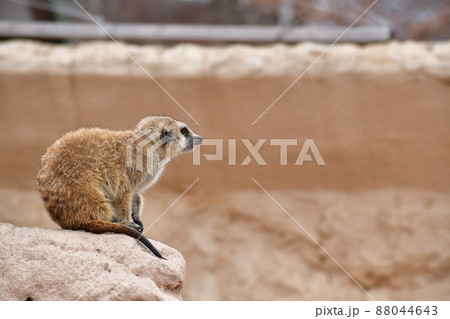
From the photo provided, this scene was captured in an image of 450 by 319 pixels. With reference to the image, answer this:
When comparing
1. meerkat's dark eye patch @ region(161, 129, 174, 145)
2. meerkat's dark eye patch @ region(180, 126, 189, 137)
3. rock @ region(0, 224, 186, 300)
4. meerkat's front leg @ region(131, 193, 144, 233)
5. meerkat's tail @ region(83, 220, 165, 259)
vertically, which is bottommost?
rock @ region(0, 224, 186, 300)

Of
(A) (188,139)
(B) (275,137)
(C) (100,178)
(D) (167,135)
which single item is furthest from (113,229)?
(B) (275,137)

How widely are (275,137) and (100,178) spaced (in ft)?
9.24

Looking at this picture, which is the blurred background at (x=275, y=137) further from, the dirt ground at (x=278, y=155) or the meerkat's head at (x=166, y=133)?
the meerkat's head at (x=166, y=133)

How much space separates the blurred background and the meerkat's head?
7.25 ft

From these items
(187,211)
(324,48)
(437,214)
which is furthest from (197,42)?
(437,214)

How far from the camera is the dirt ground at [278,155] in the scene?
5.12m

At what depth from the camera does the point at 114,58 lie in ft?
17.4

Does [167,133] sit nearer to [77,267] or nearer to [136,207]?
[136,207]

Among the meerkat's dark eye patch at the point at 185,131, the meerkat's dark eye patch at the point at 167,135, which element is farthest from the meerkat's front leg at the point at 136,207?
the meerkat's dark eye patch at the point at 185,131

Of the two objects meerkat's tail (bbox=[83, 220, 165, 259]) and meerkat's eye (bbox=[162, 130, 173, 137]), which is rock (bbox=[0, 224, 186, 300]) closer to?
meerkat's tail (bbox=[83, 220, 165, 259])

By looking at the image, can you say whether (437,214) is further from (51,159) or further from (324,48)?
A: (51,159)

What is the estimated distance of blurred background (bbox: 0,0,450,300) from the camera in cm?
512

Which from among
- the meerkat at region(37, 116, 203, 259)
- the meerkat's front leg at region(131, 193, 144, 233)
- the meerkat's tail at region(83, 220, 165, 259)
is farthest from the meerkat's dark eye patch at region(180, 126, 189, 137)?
the meerkat's tail at region(83, 220, 165, 259)

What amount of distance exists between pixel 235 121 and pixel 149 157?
255 cm
